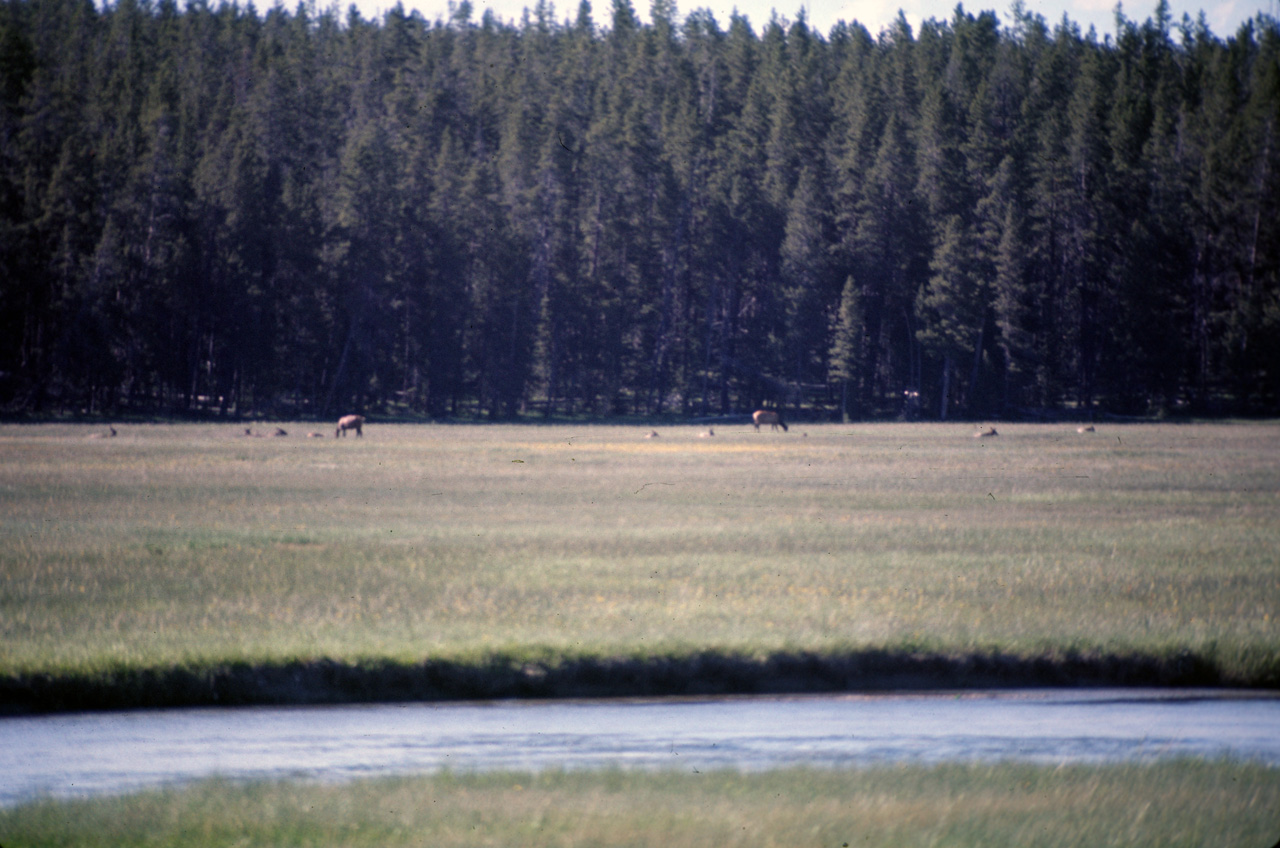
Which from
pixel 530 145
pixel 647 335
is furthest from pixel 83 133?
pixel 647 335

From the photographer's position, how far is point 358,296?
81.4 m

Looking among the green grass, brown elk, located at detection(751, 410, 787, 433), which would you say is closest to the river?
the green grass

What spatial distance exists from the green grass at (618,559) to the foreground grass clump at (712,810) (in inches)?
162

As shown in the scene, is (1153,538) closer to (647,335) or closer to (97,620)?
(97,620)

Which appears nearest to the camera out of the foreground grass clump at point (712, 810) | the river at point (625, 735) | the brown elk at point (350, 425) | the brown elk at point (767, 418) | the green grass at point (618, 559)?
the foreground grass clump at point (712, 810)

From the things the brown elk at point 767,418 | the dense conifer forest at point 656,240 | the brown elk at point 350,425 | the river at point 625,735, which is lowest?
the river at point 625,735

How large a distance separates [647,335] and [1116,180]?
3872 cm

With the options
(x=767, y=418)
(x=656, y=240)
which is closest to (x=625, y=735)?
(x=767, y=418)

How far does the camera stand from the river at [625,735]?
9.18 metres

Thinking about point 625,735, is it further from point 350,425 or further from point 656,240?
point 656,240

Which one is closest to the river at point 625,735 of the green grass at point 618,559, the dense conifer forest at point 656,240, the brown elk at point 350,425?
the green grass at point 618,559

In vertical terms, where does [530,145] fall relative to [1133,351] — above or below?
above

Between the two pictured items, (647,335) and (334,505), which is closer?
(334,505)

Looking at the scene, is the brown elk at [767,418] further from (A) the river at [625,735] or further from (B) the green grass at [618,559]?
(A) the river at [625,735]
